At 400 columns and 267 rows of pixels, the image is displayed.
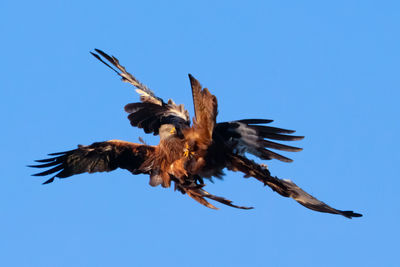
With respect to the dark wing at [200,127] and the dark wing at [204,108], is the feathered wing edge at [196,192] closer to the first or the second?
the dark wing at [200,127]

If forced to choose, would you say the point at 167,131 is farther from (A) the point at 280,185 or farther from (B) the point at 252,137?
(A) the point at 280,185

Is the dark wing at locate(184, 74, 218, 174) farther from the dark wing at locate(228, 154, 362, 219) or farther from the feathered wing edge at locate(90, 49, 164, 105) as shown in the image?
the feathered wing edge at locate(90, 49, 164, 105)

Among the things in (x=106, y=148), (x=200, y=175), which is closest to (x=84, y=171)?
(x=106, y=148)

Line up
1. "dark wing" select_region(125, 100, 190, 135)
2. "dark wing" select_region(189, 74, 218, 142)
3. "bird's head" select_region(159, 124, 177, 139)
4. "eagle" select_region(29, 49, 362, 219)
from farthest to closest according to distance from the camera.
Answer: "dark wing" select_region(125, 100, 190, 135) < "bird's head" select_region(159, 124, 177, 139) < "eagle" select_region(29, 49, 362, 219) < "dark wing" select_region(189, 74, 218, 142)

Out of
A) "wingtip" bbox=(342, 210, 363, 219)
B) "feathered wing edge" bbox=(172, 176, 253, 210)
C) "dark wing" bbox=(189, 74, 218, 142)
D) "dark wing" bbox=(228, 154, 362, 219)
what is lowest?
"feathered wing edge" bbox=(172, 176, 253, 210)

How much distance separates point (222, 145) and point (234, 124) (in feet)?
1.64

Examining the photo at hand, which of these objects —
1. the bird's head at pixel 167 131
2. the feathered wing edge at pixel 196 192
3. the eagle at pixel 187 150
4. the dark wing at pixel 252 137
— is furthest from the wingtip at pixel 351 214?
the bird's head at pixel 167 131

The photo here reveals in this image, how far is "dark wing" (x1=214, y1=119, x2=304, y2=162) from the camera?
9.80 m

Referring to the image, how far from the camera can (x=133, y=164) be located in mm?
10656

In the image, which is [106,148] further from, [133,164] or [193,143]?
[193,143]

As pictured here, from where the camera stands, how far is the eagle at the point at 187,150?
9.23 m

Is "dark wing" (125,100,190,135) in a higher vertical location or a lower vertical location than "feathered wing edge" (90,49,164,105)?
lower

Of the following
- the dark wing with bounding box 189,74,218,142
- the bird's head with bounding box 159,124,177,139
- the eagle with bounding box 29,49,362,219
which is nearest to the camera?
the dark wing with bounding box 189,74,218,142

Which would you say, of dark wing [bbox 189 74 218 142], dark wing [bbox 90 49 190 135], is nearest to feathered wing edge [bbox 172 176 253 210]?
dark wing [bbox 189 74 218 142]
